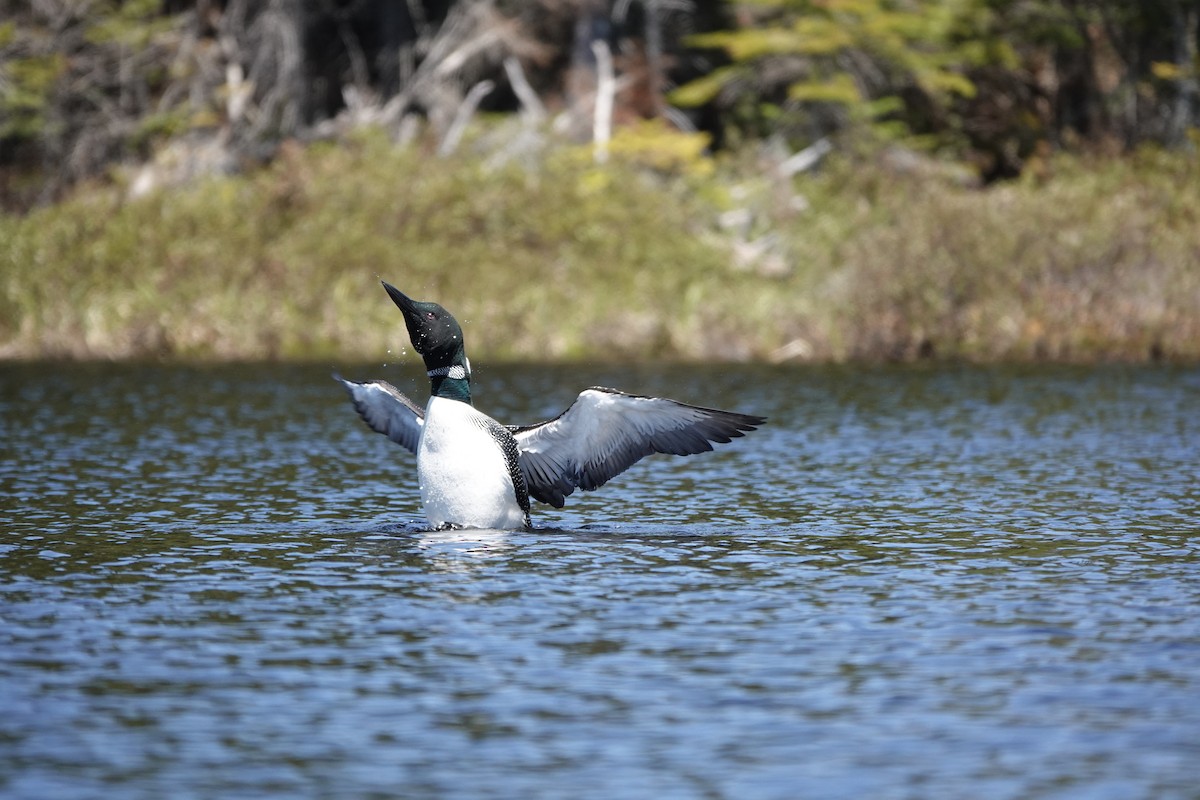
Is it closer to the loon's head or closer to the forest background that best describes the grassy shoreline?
the forest background

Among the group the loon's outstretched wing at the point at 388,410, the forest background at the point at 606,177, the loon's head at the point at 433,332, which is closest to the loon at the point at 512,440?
the loon's head at the point at 433,332

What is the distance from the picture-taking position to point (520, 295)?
37.5 meters

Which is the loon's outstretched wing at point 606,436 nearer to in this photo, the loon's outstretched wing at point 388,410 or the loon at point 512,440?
the loon at point 512,440

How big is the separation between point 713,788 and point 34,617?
5.11m

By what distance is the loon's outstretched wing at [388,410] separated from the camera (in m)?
14.9

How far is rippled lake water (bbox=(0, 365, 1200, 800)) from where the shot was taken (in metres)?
7.75

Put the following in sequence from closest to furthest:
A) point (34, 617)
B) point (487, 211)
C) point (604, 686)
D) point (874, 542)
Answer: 1. point (604, 686)
2. point (34, 617)
3. point (874, 542)
4. point (487, 211)

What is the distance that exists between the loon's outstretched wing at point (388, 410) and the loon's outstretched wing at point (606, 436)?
1.06 m

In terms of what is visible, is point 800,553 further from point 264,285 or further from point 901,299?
point 264,285

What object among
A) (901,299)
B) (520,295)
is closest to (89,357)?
(520,295)

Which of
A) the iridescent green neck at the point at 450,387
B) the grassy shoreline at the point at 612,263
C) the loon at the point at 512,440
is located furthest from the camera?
the grassy shoreline at the point at 612,263

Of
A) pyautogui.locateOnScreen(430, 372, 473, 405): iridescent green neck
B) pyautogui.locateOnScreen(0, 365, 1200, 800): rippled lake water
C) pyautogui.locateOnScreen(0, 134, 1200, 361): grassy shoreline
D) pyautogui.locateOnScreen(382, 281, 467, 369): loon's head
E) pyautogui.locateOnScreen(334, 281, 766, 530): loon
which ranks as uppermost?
pyautogui.locateOnScreen(0, 134, 1200, 361): grassy shoreline

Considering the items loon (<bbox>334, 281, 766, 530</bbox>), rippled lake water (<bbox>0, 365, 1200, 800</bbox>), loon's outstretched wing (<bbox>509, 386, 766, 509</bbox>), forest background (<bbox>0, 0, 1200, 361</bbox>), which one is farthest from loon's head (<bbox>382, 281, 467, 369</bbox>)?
forest background (<bbox>0, 0, 1200, 361</bbox>)

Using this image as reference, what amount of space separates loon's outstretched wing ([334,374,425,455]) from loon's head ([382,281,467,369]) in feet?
2.70
